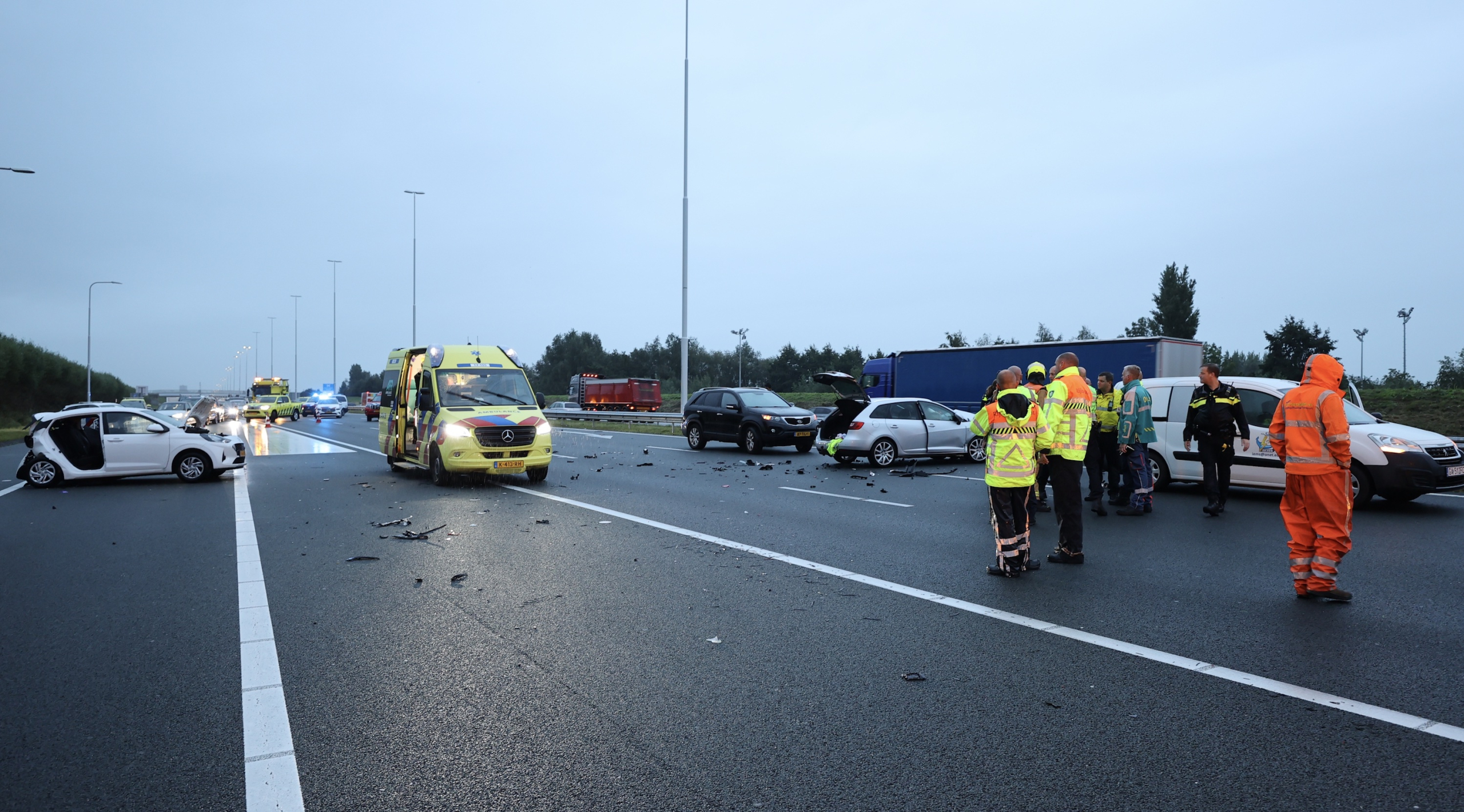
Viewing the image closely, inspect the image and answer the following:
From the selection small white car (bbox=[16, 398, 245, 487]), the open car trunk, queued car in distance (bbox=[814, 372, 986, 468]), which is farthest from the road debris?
the open car trunk

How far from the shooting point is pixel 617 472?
651 inches

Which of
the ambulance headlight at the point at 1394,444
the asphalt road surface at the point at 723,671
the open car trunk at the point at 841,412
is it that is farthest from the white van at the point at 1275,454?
the open car trunk at the point at 841,412

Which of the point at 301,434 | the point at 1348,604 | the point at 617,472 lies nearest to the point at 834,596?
the point at 1348,604

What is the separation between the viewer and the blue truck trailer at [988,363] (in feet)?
73.0

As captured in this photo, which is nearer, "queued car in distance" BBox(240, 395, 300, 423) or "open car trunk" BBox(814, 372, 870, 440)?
"open car trunk" BBox(814, 372, 870, 440)

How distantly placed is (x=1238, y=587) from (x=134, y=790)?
6.95 meters

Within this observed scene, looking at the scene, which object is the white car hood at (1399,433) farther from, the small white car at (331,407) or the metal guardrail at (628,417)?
the small white car at (331,407)

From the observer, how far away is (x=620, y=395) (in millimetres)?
65312

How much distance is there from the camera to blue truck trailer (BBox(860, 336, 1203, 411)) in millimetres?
22266

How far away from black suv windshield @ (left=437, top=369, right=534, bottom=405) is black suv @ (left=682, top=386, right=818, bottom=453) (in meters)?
7.30

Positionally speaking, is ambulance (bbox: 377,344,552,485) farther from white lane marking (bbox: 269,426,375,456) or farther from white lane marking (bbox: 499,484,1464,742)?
white lane marking (bbox: 499,484,1464,742)

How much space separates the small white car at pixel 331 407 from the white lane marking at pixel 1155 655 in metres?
54.3

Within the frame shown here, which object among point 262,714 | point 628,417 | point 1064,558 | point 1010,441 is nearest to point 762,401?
point 1064,558

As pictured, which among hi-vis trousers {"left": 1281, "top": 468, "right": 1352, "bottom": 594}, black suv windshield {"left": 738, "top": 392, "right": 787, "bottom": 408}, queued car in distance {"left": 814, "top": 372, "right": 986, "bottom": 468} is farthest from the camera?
black suv windshield {"left": 738, "top": 392, "right": 787, "bottom": 408}
